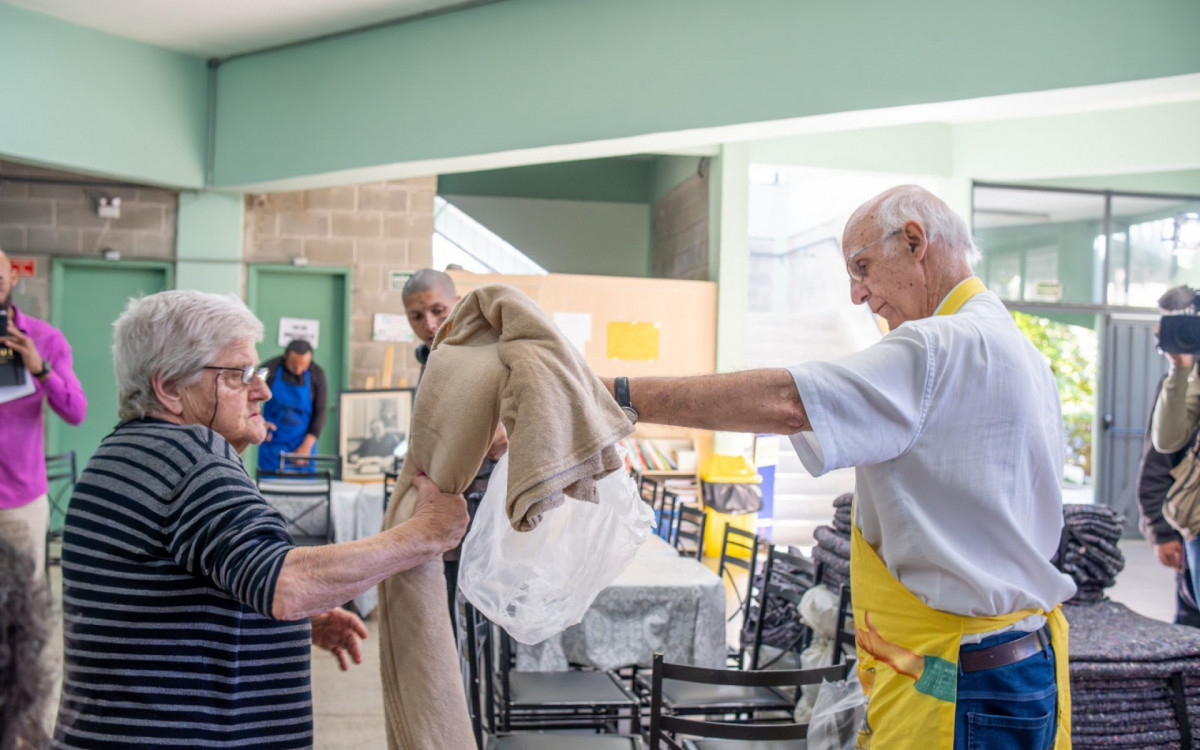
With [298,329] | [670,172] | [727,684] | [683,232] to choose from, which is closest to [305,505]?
[298,329]

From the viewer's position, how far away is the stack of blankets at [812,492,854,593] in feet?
9.61

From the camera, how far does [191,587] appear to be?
139 centimetres

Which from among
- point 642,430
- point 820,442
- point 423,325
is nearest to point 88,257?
point 642,430

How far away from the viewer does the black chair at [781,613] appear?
332 centimetres

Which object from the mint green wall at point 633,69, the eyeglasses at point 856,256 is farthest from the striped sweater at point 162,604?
the mint green wall at point 633,69

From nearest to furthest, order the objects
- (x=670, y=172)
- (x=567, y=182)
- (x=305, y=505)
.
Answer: (x=305, y=505) → (x=670, y=172) → (x=567, y=182)

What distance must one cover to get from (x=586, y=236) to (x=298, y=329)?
12.3 ft

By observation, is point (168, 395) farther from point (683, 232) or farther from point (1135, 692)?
point (683, 232)

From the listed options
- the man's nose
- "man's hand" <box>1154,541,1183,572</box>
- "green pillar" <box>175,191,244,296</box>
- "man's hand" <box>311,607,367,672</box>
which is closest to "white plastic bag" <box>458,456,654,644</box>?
"man's hand" <box>311,607,367,672</box>

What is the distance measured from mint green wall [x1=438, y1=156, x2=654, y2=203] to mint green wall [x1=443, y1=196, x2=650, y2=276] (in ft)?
0.29

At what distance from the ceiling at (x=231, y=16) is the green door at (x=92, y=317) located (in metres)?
1.77

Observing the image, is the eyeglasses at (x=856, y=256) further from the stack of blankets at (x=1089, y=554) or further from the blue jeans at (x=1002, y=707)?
the stack of blankets at (x=1089, y=554)

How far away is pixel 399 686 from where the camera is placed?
1.43 metres

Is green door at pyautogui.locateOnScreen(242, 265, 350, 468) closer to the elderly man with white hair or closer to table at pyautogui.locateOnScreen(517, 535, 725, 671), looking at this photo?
table at pyautogui.locateOnScreen(517, 535, 725, 671)
